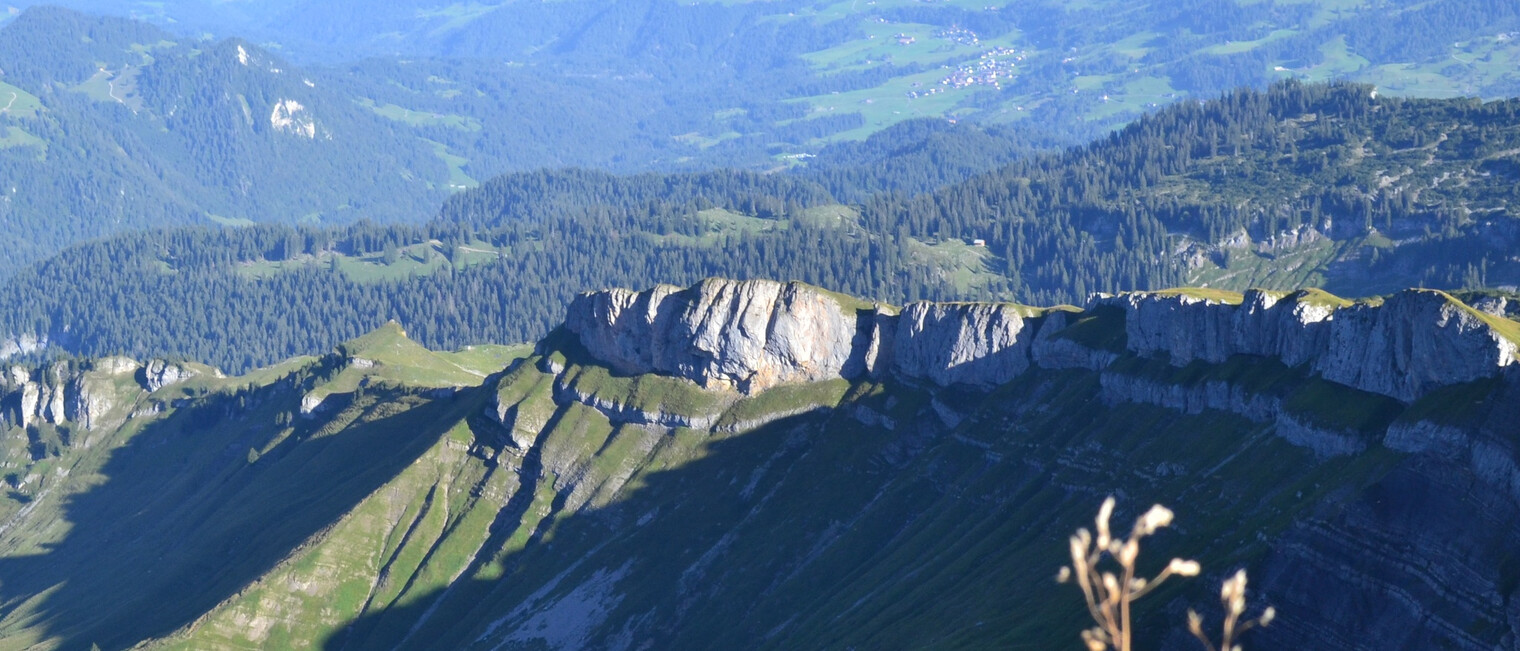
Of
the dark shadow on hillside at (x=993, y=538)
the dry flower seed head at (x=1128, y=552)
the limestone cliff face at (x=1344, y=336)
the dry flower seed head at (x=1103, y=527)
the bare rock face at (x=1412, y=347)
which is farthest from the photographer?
the dark shadow on hillside at (x=993, y=538)

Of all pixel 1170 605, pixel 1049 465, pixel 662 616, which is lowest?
pixel 662 616

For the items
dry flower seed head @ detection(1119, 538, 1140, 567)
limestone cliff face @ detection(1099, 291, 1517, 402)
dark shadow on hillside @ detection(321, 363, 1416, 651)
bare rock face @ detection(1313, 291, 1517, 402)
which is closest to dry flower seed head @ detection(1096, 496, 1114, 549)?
dry flower seed head @ detection(1119, 538, 1140, 567)

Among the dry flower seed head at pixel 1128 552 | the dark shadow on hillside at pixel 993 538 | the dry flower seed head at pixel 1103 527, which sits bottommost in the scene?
the dark shadow on hillside at pixel 993 538

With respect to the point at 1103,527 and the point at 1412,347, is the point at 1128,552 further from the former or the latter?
the point at 1412,347

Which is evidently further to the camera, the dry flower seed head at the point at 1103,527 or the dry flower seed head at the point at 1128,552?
the dry flower seed head at the point at 1103,527

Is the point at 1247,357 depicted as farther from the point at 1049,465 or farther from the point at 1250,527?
the point at 1250,527

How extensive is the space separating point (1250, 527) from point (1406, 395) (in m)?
15.5

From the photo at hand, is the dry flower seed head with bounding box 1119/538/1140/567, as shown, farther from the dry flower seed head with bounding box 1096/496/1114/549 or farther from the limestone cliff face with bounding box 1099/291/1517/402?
the limestone cliff face with bounding box 1099/291/1517/402

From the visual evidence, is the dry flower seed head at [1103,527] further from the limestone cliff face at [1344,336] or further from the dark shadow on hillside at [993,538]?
the limestone cliff face at [1344,336]

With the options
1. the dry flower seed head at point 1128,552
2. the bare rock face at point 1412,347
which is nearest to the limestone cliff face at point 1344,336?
the bare rock face at point 1412,347

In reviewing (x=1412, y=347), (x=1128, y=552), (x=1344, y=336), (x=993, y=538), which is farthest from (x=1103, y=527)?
(x=993, y=538)

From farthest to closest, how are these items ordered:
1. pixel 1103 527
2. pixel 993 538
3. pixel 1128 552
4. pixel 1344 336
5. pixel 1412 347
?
pixel 993 538 → pixel 1344 336 → pixel 1412 347 → pixel 1103 527 → pixel 1128 552

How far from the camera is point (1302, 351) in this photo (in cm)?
14725

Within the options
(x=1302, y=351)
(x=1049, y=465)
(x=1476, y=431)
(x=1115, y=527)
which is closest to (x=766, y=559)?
(x=1049, y=465)
